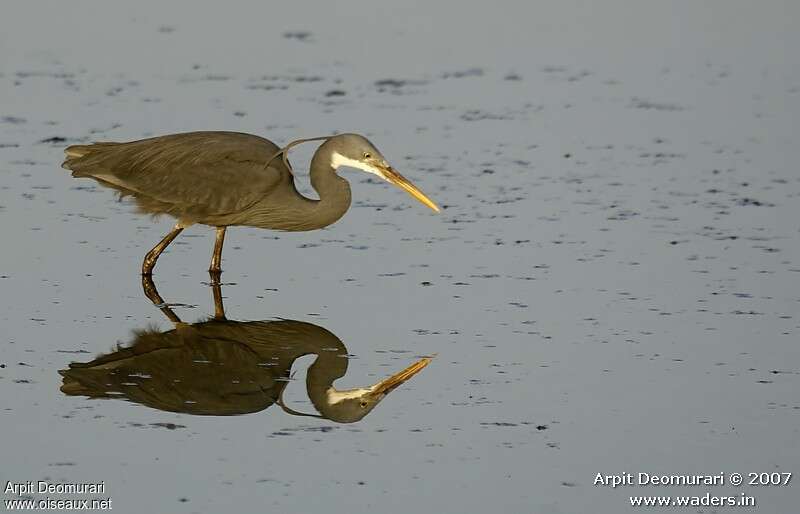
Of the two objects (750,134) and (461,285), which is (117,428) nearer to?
(461,285)

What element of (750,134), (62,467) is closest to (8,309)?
(62,467)

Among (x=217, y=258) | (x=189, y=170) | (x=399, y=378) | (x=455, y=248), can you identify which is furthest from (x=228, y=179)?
(x=399, y=378)

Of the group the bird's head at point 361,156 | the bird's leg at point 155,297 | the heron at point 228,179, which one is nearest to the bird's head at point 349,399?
the bird's leg at point 155,297

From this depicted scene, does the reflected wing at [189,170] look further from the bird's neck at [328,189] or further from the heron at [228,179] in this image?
the bird's neck at [328,189]

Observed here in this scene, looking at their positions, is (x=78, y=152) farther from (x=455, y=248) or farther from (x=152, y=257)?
(x=455, y=248)

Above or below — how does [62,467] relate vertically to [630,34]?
below

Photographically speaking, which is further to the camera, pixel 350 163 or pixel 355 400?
pixel 350 163

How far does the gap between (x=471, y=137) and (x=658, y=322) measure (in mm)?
3751

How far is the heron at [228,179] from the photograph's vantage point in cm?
894

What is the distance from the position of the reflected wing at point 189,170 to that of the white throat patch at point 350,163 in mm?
282

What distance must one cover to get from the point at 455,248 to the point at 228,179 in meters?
1.37

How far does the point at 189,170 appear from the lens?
29.8ft

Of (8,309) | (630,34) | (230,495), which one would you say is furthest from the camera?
(630,34)

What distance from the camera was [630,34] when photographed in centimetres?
1541
